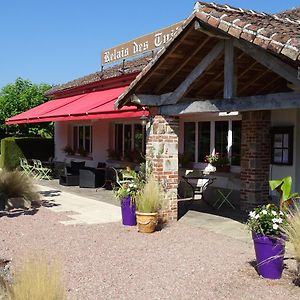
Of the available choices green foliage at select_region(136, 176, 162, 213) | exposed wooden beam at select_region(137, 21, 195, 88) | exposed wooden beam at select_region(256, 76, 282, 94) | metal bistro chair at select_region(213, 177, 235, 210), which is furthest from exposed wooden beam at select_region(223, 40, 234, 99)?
metal bistro chair at select_region(213, 177, 235, 210)

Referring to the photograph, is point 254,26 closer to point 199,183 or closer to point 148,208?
point 148,208

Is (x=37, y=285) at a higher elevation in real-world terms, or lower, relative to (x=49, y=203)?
higher

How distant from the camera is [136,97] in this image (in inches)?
391

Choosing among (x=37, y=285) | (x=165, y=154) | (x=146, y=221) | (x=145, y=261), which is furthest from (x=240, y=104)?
(x=37, y=285)

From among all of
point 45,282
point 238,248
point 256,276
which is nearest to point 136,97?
point 238,248

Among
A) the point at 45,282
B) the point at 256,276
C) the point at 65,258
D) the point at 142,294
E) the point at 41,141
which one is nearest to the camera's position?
the point at 45,282

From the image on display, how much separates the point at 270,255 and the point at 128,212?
4.36 m

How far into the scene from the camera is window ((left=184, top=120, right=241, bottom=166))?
1281 cm

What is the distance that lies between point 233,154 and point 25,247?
22.7 ft

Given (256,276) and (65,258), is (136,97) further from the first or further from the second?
(256,276)

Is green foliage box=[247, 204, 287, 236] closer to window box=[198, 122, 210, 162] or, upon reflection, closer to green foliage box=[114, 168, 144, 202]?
green foliage box=[114, 168, 144, 202]

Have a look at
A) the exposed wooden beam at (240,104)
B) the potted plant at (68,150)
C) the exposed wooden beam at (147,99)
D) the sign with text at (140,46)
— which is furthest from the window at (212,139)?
the potted plant at (68,150)

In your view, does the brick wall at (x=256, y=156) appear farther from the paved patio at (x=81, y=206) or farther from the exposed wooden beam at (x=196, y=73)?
the paved patio at (x=81, y=206)

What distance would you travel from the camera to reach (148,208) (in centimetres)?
919
